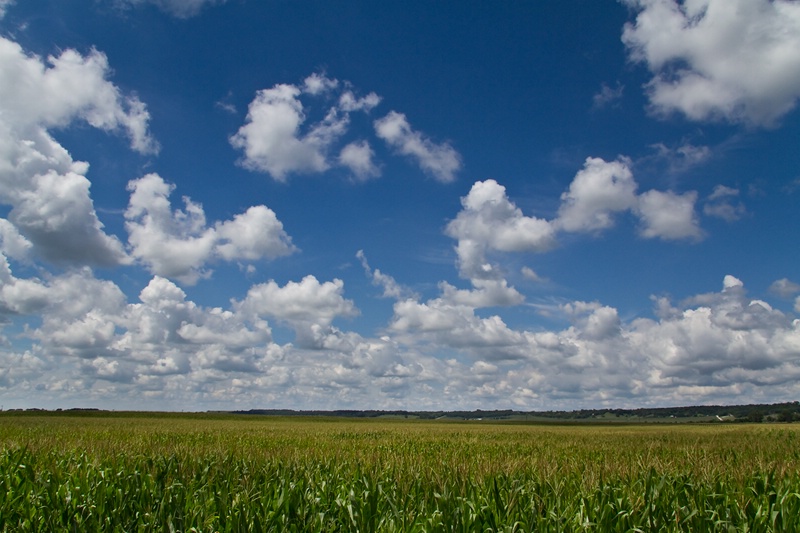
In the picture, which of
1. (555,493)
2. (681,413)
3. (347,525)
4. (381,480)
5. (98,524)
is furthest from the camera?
(681,413)

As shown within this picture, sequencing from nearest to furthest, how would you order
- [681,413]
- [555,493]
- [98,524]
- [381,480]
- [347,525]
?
[347,525] < [98,524] < [555,493] < [381,480] < [681,413]

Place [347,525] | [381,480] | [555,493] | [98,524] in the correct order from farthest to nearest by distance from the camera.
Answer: [381,480] → [555,493] → [98,524] → [347,525]

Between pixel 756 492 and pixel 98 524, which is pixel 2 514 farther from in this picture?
pixel 756 492

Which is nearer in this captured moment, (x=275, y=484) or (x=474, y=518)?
(x=474, y=518)

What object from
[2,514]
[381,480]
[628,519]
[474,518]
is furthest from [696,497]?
[2,514]

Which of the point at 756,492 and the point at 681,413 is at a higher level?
the point at 756,492

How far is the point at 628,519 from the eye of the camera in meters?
5.20

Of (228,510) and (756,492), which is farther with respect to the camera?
(756,492)

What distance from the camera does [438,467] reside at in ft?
24.9

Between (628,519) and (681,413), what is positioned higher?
(628,519)

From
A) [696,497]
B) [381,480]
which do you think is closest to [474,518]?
[381,480]

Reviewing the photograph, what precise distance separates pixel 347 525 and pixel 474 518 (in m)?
1.31

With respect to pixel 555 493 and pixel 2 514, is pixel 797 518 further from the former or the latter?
pixel 2 514

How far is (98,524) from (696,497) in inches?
273
